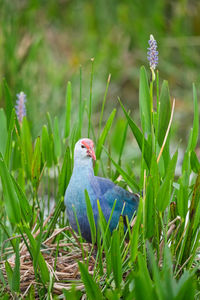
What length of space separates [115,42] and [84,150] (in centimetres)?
321

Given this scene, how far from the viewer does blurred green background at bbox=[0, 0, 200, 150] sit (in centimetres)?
346

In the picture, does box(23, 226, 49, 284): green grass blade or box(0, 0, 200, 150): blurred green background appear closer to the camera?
box(23, 226, 49, 284): green grass blade

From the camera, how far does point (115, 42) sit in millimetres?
4422

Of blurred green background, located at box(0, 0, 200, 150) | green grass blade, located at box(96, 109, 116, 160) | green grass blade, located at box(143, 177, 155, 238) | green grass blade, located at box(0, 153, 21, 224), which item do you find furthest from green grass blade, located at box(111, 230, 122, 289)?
blurred green background, located at box(0, 0, 200, 150)

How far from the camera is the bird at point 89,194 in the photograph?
1316 millimetres

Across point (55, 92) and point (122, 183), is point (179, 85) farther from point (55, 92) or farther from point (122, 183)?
point (122, 183)

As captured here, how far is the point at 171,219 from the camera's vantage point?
126 cm

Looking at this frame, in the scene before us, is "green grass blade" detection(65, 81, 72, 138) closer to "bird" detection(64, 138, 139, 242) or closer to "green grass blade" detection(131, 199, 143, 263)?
"bird" detection(64, 138, 139, 242)

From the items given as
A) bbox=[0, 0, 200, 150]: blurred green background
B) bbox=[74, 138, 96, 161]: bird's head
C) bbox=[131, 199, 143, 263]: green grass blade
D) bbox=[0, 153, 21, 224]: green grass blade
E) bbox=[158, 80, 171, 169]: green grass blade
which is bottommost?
bbox=[131, 199, 143, 263]: green grass blade

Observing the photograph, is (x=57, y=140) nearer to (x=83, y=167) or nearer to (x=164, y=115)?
(x=83, y=167)

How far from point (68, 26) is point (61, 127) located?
2.33m

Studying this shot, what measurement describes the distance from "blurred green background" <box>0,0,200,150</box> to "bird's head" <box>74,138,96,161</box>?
1.74 metres

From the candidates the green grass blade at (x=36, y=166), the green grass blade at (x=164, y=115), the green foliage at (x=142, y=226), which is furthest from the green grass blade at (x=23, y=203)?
the green grass blade at (x=164, y=115)

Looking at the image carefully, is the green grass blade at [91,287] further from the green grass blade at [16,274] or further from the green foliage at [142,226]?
the green grass blade at [16,274]
